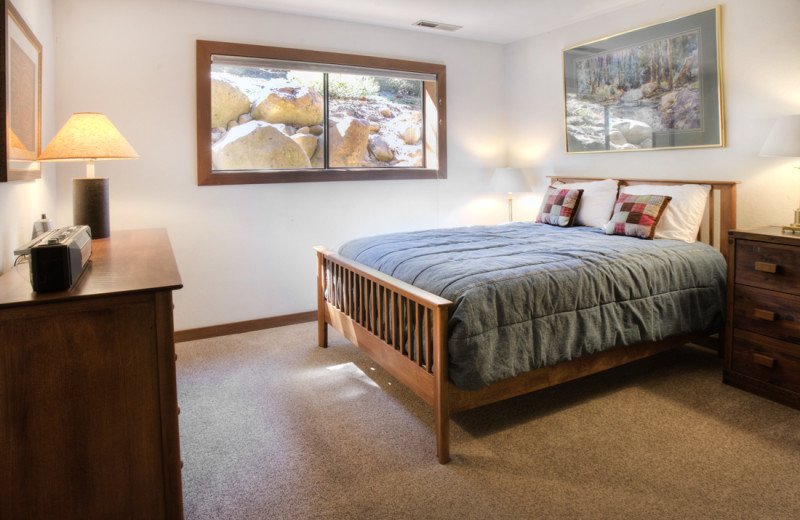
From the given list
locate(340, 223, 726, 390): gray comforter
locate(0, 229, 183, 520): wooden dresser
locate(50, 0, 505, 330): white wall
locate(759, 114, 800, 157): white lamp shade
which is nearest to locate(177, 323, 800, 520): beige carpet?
locate(340, 223, 726, 390): gray comforter

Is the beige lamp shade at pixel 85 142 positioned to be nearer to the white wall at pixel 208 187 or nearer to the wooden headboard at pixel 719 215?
the white wall at pixel 208 187

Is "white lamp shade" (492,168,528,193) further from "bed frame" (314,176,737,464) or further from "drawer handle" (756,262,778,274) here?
"drawer handle" (756,262,778,274)

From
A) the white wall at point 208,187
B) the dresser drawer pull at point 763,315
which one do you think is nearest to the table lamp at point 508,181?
the white wall at point 208,187

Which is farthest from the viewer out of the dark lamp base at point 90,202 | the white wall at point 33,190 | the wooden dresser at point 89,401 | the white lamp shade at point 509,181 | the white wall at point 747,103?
the white lamp shade at point 509,181

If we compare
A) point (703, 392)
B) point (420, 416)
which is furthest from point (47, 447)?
point (703, 392)

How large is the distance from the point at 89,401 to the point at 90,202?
1368 mm

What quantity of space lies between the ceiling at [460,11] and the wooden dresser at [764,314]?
2.08 metres

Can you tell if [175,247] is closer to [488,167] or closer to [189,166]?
[189,166]

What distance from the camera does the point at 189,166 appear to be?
3.63 meters

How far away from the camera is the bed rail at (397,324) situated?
6.89 ft

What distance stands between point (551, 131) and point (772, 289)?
2414 millimetres

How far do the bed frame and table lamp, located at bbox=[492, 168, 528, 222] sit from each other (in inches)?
57.1

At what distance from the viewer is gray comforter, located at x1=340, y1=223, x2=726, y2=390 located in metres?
2.13

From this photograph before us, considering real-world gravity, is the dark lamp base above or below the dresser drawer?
above
